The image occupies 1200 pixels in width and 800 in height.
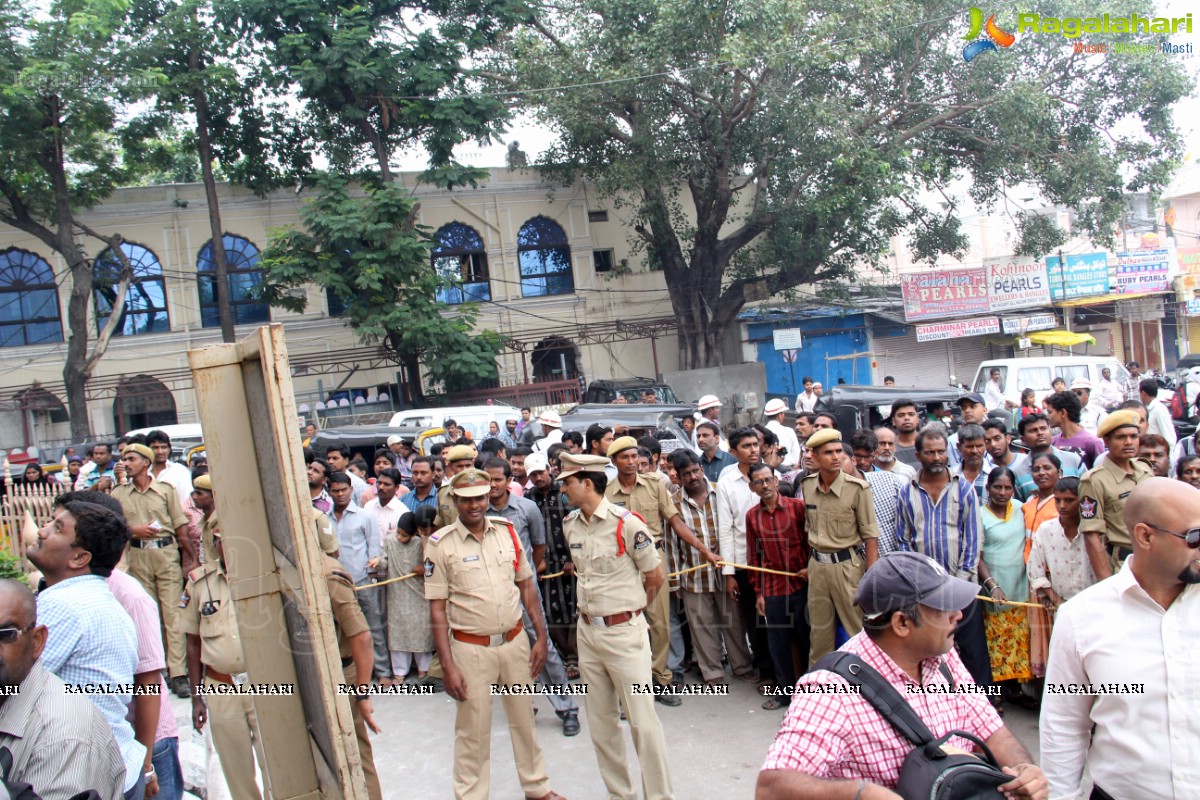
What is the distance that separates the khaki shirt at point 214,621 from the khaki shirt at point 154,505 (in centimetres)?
309

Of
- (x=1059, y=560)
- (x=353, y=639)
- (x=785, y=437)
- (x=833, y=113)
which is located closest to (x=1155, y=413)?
(x=785, y=437)

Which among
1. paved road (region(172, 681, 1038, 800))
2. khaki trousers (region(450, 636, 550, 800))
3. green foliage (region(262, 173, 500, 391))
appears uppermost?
green foliage (region(262, 173, 500, 391))

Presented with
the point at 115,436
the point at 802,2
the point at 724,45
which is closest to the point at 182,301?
the point at 115,436

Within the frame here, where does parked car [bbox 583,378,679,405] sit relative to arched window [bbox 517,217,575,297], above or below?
below

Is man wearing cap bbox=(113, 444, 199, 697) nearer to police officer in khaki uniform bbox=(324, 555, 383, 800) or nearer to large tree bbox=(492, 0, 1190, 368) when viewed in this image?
police officer in khaki uniform bbox=(324, 555, 383, 800)

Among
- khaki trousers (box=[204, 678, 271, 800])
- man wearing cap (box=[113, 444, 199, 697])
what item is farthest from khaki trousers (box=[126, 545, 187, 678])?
khaki trousers (box=[204, 678, 271, 800])

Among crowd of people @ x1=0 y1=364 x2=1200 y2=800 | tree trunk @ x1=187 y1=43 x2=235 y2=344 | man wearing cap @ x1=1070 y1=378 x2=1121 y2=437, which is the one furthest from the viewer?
tree trunk @ x1=187 y1=43 x2=235 y2=344

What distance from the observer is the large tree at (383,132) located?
67.7 ft

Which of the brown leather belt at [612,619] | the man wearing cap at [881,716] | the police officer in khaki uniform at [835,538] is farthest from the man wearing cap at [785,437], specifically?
the man wearing cap at [881,716]

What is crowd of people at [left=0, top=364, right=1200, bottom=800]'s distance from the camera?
2318 millimetres

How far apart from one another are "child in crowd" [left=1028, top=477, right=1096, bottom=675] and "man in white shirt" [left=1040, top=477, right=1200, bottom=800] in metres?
2.48

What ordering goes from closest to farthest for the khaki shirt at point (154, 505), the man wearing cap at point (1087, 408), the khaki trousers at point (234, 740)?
1. the khaki trousers at point (234, 740)
2. the khaki shirt at point (154, 505)
3. the man wearing cap at point (1087, 408)

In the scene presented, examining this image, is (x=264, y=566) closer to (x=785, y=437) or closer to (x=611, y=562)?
(x=611, y=562)

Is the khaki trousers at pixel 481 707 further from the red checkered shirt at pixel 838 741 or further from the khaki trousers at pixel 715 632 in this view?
the red checkered shirt at pixel 838 741
